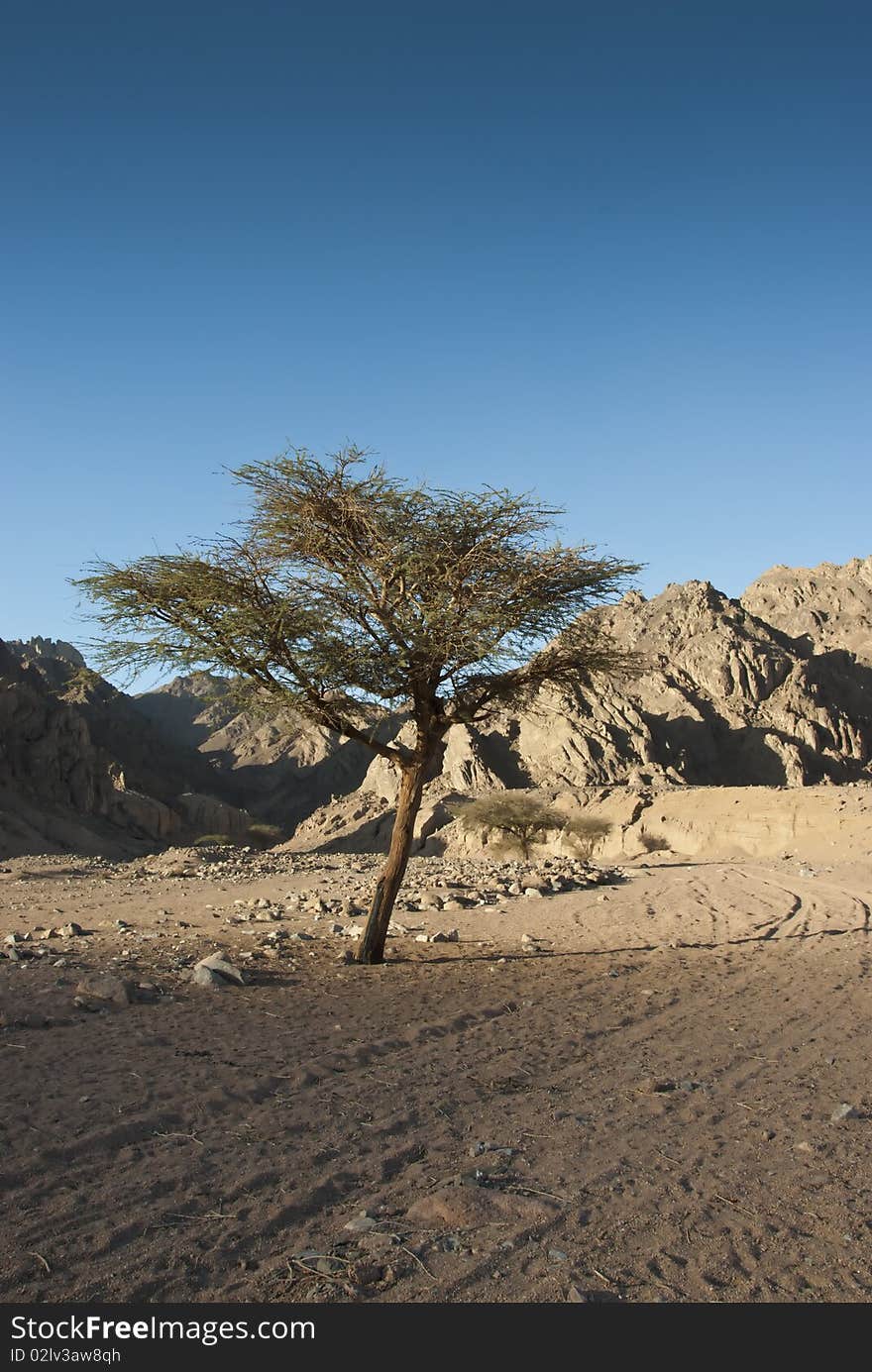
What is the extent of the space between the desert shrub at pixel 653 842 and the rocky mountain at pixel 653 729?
5228 millimetres

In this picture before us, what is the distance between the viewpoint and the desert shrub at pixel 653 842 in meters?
41.6

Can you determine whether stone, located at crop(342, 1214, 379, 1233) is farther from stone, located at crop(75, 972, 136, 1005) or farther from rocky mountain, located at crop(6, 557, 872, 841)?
rocky mountain, located at crop(6, 557, 872, 841)

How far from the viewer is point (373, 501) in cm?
988

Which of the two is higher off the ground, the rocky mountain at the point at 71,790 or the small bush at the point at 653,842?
the rocky mountain at the point at 71,790

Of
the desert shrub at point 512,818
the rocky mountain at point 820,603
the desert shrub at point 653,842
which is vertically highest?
the rocky mountain at point 820,603

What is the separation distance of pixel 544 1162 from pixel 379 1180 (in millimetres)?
937

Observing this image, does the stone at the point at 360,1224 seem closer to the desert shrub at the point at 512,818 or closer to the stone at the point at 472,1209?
the stone at the point at 472,1209

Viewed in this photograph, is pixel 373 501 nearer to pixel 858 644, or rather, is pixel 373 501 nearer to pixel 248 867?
pixel 248 867

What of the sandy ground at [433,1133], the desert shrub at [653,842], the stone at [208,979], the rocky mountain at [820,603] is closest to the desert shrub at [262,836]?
the desert shrub at [653,842]

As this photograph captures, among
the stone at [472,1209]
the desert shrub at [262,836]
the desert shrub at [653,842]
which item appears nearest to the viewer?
the stone at [472,1209]

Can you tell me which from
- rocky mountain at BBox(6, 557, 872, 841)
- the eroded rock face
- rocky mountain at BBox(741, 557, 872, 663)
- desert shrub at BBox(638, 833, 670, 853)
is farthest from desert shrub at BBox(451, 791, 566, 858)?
rocky mountain at BBox(741, 557, 872, 663)

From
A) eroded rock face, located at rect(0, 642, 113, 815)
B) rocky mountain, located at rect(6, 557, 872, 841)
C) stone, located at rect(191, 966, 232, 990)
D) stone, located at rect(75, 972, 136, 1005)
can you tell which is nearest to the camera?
stone, located at rect(75, 972, 136, 1005)

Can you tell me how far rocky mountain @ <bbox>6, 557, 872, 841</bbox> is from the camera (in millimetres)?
58031

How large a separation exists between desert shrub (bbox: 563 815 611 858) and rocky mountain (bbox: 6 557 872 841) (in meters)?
8.29
